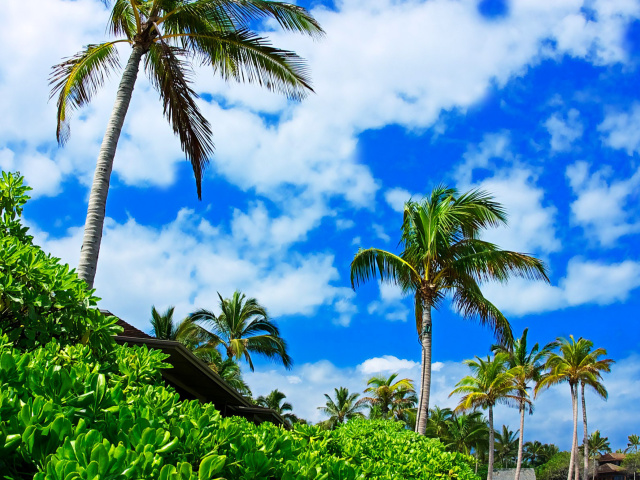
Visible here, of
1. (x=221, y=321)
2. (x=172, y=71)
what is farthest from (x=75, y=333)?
(x=221, y=321)

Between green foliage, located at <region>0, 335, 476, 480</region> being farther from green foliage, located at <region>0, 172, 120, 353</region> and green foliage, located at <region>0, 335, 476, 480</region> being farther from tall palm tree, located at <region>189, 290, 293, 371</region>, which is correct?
tall palm tree, located at <region>189, 290, 293, 371</region>

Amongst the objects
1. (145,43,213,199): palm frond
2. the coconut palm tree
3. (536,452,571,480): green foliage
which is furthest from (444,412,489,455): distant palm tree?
(145,43,213,199): palm frond

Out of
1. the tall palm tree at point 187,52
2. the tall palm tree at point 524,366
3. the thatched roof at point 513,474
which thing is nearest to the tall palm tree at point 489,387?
the tall palm tree at point 524,366

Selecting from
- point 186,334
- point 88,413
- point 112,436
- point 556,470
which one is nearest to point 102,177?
point 88,413

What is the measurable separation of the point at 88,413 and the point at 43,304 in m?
1.61

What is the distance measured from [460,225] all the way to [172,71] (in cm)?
1005

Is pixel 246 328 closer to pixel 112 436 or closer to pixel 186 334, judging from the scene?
pixel 186 334

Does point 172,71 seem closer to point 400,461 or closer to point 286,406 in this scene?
point 400,461

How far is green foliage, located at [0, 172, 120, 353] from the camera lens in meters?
3.11

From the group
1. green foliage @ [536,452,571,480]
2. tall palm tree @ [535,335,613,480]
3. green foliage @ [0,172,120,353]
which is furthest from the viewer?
green foliage @ [536,452,571,480]

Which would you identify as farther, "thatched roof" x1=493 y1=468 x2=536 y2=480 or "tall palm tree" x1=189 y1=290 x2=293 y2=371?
"thatched roof" x1=493 y1=468 x2=536 y2=480

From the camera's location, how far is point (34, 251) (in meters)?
3.32

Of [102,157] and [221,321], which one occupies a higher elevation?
[221,321]

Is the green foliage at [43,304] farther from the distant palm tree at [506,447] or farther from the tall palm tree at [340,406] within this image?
the distant palm tree at [506,447]
